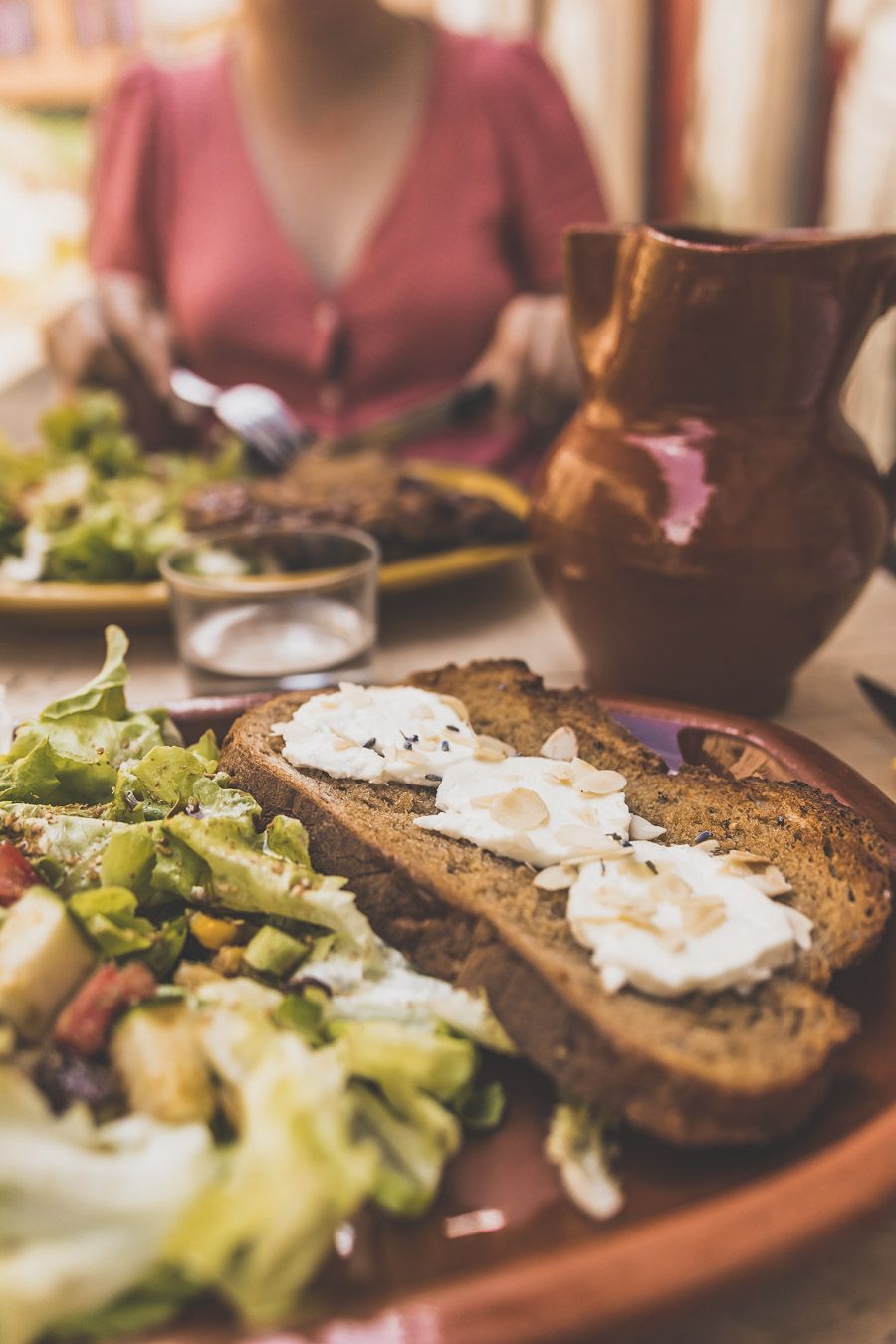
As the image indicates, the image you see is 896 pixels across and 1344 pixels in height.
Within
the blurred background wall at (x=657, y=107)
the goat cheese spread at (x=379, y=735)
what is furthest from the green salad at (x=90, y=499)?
the goat cheese spread at (x=379, y=735)

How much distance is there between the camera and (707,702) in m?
1.58

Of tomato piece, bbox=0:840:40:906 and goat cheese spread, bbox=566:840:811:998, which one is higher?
goat cheese spread, bbox=566:840:811:998

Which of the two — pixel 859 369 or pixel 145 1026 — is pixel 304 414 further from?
pixel 145 1026

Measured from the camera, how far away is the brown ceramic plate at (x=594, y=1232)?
2.08ft

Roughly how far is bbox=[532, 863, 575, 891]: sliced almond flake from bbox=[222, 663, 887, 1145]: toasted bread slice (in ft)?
0.04

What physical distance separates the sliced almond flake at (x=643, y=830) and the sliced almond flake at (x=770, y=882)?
11 cm

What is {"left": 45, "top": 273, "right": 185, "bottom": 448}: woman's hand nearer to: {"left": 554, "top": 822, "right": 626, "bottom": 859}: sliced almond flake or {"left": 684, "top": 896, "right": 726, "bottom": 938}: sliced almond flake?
{"left": 554, "top": 822, "right": 626, "bottom": 859}: sliced almond flake

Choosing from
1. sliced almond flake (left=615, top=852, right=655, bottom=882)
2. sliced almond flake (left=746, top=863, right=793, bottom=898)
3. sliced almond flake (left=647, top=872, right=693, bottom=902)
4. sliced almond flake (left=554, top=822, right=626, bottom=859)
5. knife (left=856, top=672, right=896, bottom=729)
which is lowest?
knife (left=856, top=672, right=896, bottom=729)

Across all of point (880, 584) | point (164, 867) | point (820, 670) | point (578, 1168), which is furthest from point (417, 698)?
point (880, 584)

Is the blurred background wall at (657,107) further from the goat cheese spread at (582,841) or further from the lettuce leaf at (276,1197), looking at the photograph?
the lettuce leaf at (276,1197)

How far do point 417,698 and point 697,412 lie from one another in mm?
535

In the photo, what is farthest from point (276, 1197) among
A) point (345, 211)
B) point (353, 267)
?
point (345, 211)

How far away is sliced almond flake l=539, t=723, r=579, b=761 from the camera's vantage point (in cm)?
124

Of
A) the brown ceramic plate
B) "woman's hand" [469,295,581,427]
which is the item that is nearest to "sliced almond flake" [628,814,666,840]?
the brown ceramic plate
